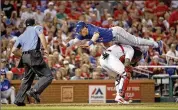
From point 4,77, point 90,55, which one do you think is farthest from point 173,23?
point 4,77

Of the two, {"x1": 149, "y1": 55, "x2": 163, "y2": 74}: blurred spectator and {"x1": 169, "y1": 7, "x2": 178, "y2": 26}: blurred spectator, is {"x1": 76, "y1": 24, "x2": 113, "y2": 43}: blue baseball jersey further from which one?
{"x1": 169, "y1": 7, "x2": 178, "y2": 26}: blurred spectator

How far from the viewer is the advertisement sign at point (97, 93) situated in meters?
23.3

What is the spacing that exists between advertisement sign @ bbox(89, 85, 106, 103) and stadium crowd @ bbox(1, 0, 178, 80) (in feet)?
1.48

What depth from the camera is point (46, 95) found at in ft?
76.0

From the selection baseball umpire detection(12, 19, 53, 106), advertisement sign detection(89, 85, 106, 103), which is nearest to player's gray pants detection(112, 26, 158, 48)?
baseball umpire detection(12, 19, 53, 106)

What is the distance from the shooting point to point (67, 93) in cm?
2336

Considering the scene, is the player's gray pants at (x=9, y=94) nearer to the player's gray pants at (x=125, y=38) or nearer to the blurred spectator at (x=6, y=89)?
the blurred spectator at (x=6, y=89)

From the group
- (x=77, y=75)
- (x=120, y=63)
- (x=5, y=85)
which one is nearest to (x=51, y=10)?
(x=77, y=75)

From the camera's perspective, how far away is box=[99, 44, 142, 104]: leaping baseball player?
1784cm

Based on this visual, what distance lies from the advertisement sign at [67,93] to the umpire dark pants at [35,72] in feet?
18.3

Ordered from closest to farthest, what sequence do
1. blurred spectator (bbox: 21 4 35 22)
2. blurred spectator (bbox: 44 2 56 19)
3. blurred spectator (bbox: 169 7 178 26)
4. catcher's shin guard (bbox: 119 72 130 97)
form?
catcher's shin guard (bbox: 119 72 130 97)
blurred spectator (bbox: 21 4 35 22)
blurred spectator (bbox: 44 2 56 19)
blurred spectator (bbox: 169 7 178 26)

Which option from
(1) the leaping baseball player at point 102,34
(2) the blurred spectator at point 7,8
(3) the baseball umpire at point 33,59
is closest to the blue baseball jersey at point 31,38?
(3) the baseball umpire at point 33,59

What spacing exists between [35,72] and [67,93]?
590cm

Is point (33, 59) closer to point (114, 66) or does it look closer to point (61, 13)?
point (114, 66)
